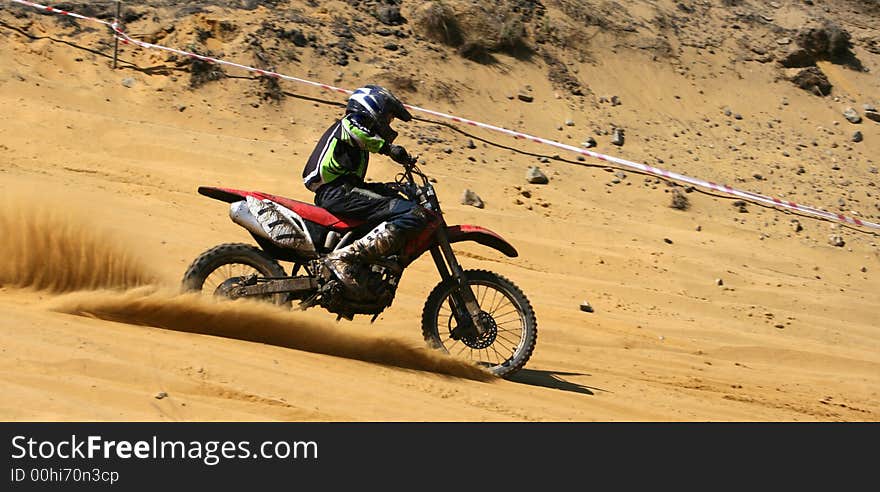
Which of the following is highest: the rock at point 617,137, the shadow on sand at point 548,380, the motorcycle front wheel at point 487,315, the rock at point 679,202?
the motorcycle front wheel at point 487,315

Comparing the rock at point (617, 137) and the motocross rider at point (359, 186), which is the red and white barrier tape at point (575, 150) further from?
the motocross rider at point (359, 186)

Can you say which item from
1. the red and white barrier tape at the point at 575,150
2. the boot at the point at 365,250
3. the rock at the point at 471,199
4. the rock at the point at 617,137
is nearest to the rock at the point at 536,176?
the red and white barrier tape at the point at 575,150

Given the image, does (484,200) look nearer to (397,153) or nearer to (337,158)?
(337,158)

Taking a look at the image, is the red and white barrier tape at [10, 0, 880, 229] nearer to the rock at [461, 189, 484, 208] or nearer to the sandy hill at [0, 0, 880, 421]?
the sandy hill at [0, 0, 880, 421]

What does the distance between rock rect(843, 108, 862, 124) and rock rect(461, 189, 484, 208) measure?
8.53m

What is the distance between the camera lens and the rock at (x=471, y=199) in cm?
1234

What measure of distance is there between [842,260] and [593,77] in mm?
5399

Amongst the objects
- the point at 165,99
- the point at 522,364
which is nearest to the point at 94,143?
the point at 165,99

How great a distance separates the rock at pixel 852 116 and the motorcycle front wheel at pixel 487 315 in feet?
41.4

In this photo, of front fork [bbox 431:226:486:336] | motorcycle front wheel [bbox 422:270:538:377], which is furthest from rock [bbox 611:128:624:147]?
front fork [bbox 431:226:486:336]

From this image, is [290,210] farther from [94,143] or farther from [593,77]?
[593,77]
